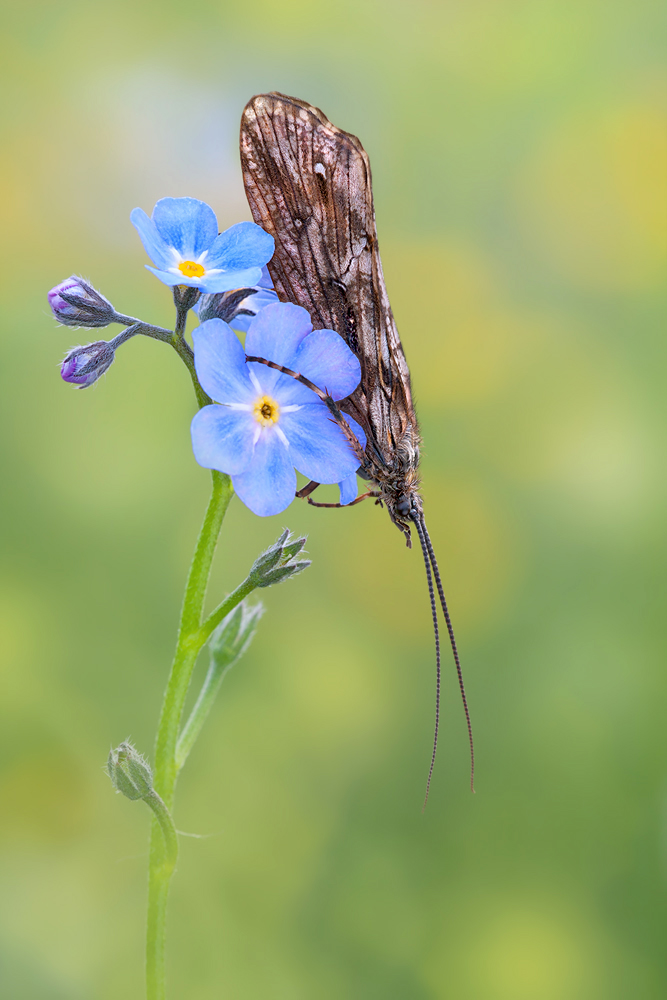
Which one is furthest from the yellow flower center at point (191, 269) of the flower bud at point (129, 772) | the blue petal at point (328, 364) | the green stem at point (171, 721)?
the flower bud at point (129, 772)

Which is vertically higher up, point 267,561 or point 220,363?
point 220,363

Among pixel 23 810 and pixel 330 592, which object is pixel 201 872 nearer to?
pixel 23 810

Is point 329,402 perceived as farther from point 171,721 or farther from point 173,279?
point 171,721

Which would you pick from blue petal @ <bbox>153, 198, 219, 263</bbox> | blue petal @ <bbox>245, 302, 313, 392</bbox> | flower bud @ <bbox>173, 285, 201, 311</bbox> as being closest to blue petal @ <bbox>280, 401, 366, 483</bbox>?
blue petal @ <bbox>245, 302, 313, 392</bbox>

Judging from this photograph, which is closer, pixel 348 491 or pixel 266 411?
pixel 266 411

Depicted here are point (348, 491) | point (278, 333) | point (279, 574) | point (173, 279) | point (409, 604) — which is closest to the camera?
point (173, 279)

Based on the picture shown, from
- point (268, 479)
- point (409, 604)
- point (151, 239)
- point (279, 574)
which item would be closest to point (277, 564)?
point (279, 574)

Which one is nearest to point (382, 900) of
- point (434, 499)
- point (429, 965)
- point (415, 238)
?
point (429, 965)

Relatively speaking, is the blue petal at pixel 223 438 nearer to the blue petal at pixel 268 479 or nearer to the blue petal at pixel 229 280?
the blue petal at pixel 268 479
